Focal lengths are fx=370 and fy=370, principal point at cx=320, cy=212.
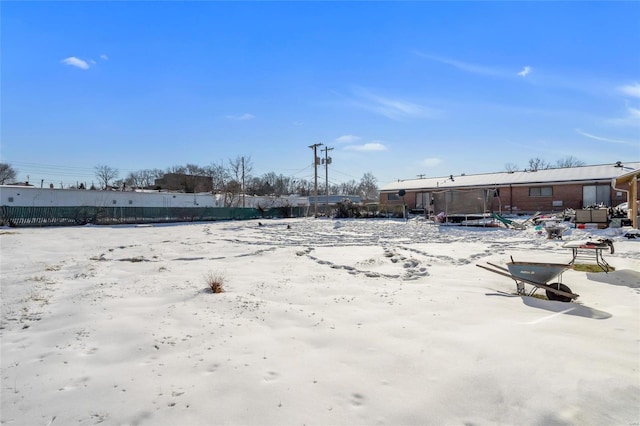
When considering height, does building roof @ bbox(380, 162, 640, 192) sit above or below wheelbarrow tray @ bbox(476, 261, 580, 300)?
above

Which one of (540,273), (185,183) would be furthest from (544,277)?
(185,183)

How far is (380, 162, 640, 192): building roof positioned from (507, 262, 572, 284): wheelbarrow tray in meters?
Answer: 28.5

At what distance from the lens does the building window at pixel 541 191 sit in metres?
33.5

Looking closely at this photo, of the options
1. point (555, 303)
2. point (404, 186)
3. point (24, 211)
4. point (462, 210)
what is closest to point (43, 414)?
point (555, 303)

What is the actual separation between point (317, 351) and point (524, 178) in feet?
→ 126

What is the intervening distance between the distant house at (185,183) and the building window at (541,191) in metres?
57.5

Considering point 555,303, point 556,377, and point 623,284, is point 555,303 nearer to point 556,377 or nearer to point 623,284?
point 623,284

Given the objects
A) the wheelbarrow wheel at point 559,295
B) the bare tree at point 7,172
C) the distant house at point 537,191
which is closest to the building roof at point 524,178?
the distant house at point 537,191

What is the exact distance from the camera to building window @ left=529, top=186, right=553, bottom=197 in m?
33.5

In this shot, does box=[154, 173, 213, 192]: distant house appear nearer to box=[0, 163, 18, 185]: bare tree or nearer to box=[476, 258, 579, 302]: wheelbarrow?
box=[0, 163, 18, 185]: bare tree

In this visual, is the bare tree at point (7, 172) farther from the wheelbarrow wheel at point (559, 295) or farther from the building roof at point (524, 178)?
the wheelbarrow wheel at point (559, 295)

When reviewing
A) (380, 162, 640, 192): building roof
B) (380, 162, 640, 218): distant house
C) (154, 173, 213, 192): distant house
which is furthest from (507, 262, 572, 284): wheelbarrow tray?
(154, 173, 213, 192): distant house

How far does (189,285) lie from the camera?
7.01 m

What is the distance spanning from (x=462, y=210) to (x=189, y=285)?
2230cm
